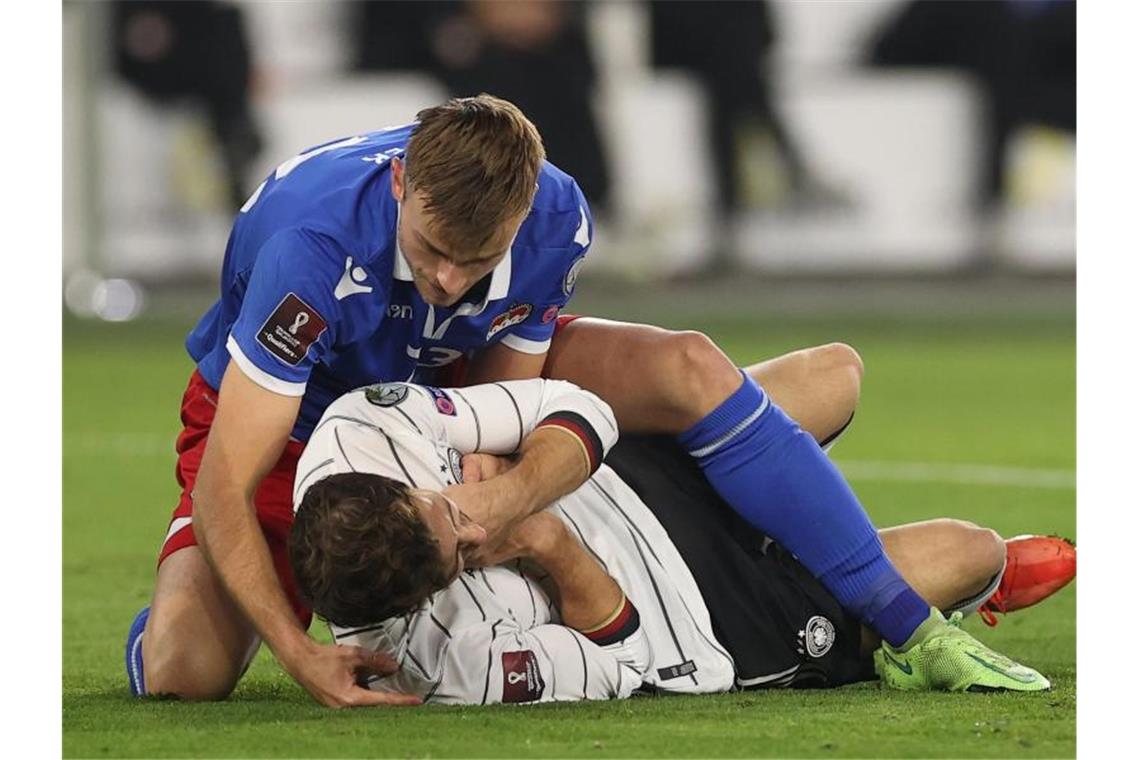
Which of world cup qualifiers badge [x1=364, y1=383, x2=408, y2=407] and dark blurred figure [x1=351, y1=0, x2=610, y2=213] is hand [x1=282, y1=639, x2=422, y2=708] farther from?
dark blurred figure [x1=351, y1=0, x2=610, y2=213]

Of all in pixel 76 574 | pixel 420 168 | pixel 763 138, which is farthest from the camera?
pixel 763 138

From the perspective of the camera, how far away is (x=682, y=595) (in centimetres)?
394

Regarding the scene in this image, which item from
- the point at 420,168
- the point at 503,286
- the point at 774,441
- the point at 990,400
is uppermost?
the point at 420,168

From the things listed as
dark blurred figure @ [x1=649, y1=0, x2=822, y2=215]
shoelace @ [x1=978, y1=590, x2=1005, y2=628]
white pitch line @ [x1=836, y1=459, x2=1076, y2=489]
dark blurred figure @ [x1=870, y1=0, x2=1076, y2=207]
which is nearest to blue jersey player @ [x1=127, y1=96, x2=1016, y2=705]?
shoelace @ [x1=978, y1=590, x2=1005, y2=628]

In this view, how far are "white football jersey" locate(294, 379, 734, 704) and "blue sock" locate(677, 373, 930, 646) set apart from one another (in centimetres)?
23

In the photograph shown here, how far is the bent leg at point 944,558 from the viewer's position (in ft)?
13.9

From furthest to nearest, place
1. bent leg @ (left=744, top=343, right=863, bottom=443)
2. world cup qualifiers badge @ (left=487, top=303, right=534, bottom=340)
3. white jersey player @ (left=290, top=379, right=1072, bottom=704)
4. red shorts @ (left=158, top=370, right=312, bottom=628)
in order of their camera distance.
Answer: bent leg @ (left=744, top=343, right=863, bottom=443)
red shorts @ (left=158, top=370, right=312, bottom=628)
world cup qualifiers badge @ (left=487, top=303, right=534, bottom=340)
white jersey player @ (left=290, top=379, right=1072, bottom=704)

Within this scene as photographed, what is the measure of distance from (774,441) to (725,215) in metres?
11.4

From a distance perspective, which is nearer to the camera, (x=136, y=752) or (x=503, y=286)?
(x=136, y=752)

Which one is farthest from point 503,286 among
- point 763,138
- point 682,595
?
point 763,138

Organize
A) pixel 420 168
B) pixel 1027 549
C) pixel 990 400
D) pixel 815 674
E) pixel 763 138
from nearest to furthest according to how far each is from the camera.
Result: 1. pixel 420 168
2. pixel 815 674
3. pixel 1027 549
4. pixel 990 400
5. pixel 763 138

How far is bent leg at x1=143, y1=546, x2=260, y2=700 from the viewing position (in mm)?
4055

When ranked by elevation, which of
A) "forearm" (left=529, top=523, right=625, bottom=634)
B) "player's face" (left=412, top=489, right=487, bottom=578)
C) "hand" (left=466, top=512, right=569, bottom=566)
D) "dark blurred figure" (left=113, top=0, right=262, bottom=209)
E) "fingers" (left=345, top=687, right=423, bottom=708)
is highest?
"dark blurred figure" (left=113, top=0, right=262, bottom=209)
